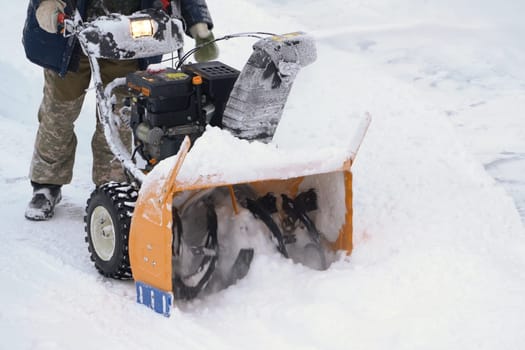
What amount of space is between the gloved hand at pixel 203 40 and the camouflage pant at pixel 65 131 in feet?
1.12

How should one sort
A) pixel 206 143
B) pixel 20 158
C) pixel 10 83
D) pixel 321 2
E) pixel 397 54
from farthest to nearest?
pixel 321 2 < pixel 397 54 < pixel 10 83 < pixel 20 158 < pixel 206 143

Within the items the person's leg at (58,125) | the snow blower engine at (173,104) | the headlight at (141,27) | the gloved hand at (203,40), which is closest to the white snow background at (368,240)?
the person's leg at (58,125)

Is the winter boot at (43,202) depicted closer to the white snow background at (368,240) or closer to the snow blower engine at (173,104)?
the white snow background at (368,240)

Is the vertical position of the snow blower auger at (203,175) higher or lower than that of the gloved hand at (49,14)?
lower

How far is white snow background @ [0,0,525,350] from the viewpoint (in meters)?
2.93

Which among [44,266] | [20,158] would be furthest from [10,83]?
[44,266]

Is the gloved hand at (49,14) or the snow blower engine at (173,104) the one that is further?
the gloved hand at (49,14)

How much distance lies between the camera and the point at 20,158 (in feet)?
17.0

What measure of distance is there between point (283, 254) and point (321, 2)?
7.12 meters

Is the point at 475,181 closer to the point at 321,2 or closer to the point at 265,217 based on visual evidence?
the point at 265,217

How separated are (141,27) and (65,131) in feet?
3.05

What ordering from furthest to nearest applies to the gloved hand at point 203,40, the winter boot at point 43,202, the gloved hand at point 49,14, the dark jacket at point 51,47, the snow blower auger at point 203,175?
the winter boot at point 43,202 < the gloved hand at point 203,40 < the dark jacket at point 51,47 < the gloved hand at point 49,14 < the snow blower auger at point 203,175

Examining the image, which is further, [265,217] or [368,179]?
[368,179]

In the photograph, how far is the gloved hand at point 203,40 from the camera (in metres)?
4.11
